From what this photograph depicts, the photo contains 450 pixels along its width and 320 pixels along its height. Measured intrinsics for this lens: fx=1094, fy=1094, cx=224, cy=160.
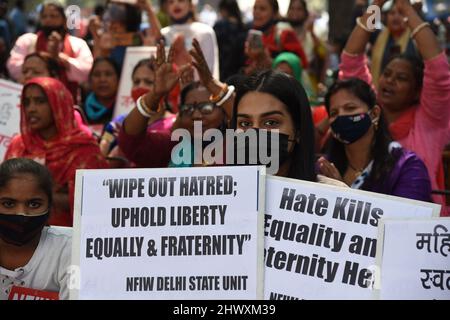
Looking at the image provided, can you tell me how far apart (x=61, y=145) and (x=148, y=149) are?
29.9 inches

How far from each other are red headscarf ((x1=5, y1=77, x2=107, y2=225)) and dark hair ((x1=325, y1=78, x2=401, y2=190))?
156 centimetres

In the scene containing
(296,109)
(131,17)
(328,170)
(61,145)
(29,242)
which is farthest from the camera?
(131,17)

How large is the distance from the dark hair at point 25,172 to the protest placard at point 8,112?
2.60 m

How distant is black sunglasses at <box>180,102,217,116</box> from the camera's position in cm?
612

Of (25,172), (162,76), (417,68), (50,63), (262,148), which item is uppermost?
(50,63)

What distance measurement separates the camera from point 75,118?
6.92 meters

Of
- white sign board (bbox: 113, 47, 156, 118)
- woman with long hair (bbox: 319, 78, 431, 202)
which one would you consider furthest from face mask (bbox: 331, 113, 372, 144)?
white sign board (bbox: 113, 47, 156, 118)

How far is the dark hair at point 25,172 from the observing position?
468 centimetres

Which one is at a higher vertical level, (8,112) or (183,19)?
(183,19)

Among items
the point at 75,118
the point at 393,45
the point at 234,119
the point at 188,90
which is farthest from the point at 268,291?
the point at 393,45

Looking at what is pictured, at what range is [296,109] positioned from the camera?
436cm

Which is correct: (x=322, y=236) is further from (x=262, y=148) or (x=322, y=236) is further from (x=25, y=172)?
(x=25, y=172)

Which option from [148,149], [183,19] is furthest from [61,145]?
[183,19]
